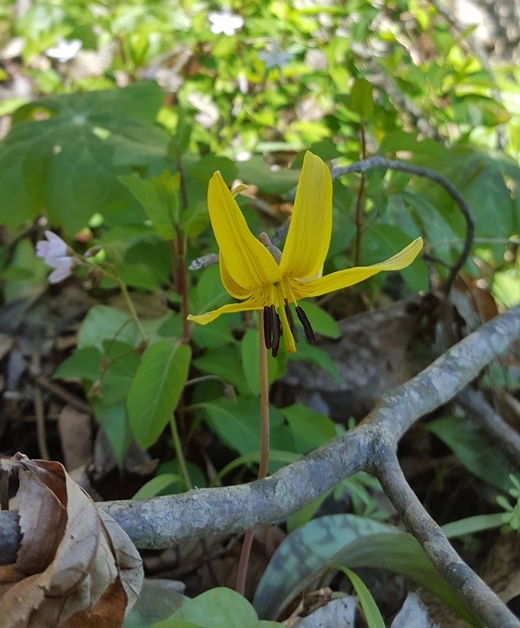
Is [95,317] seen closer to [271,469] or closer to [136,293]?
[136,293]

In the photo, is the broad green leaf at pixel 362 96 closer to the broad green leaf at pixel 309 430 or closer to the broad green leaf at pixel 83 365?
the broad green leaf at pixel 309 430

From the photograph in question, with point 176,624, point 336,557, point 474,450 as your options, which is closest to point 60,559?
point 176,624

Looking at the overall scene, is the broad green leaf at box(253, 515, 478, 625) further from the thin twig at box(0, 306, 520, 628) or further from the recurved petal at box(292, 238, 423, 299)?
the recurved petal at box(292, 238, 423, 299)

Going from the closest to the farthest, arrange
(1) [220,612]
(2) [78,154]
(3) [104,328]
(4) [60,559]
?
(4) [60,559], (1) [220,612], (3) [104,328], (2) [78,154]

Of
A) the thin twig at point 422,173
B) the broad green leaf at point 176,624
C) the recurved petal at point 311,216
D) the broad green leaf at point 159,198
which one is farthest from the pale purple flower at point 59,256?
the broad green leaf at point 176,624

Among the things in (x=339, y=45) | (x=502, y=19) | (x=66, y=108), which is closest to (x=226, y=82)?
(x=339, y=45)

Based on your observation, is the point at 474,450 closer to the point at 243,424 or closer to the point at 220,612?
the point at 243,424
